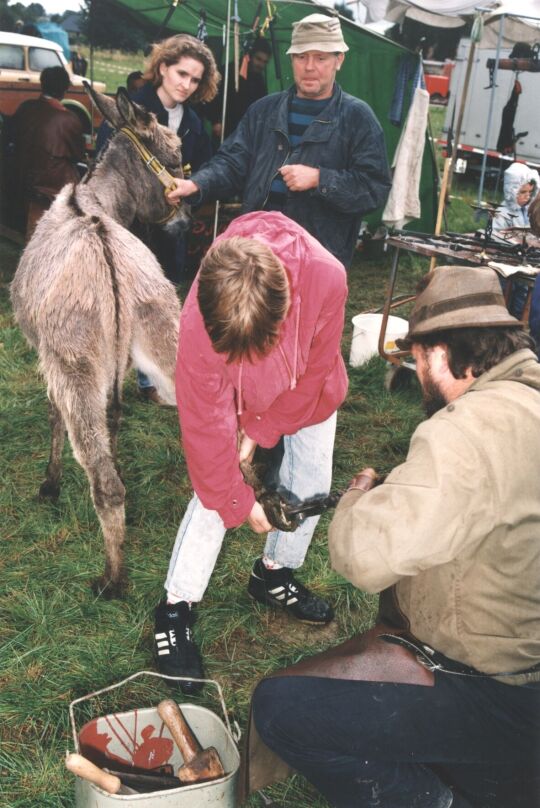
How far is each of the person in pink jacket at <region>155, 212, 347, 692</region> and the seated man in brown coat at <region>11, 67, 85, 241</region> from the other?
15.6 ft

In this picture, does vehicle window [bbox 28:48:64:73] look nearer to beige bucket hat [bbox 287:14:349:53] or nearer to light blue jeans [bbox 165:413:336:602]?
beige bucket hat [bbox 287:14:349:53]

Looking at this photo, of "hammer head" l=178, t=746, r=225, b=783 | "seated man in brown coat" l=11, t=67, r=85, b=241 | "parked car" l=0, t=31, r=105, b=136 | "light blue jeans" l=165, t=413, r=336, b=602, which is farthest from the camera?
"parked car" l=0, t=31, r=105, b=136

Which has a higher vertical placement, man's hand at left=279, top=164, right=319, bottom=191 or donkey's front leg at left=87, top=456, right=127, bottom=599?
man's hand at left=279, top=164, right=319, bottom=191

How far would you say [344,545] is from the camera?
6.02ft

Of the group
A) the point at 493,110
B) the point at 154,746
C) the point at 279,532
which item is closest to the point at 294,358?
the point at 279,532

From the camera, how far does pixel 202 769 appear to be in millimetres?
2082

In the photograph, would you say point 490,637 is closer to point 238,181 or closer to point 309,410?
point 309,410

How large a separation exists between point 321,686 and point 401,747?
284 millimetres

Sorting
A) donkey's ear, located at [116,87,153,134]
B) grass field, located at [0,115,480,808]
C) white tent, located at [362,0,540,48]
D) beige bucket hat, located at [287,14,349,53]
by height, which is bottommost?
grass field, located at [0,115,480,808]

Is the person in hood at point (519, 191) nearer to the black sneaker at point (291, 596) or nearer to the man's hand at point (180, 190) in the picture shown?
the man's hand at point (180, 190)

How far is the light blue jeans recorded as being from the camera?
2.63 metres

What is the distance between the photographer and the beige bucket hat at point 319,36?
13.0 feet

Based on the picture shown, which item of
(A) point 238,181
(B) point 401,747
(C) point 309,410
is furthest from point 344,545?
(A) point 238,181

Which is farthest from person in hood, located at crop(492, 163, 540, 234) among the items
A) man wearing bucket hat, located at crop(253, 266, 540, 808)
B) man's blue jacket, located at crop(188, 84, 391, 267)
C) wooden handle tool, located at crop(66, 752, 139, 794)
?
wooden handle tool, located at crop(66, 752, 139, 794)
